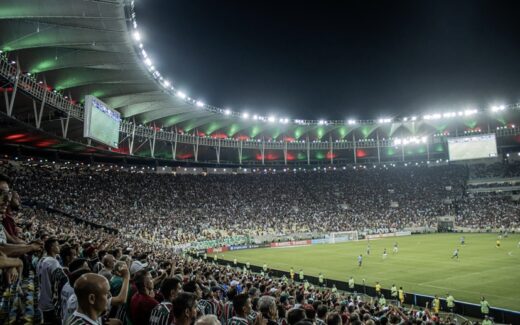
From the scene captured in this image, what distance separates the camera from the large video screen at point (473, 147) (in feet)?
209

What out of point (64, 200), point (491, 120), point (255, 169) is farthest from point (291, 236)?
point (491, 120)

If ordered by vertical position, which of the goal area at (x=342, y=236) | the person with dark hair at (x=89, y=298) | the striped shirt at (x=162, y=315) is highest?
the person with dark hair at (x=89, y=298)

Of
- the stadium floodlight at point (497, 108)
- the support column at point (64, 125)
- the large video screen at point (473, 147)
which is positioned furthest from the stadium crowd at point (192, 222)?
the stadium floodlight at point (497, 108)

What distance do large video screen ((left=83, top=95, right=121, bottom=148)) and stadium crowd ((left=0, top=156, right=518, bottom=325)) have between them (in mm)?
6937

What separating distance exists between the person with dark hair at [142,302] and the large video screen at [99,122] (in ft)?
84.7

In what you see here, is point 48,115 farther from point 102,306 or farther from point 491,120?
point 491,120

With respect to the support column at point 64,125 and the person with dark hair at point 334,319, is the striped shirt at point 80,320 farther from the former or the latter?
the support column at point 64,125

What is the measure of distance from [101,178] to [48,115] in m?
20.2

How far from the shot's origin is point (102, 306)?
11.4 ft

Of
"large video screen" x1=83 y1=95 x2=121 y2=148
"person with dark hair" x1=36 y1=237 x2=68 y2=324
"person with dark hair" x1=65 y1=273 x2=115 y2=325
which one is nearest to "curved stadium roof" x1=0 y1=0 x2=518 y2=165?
"large video screen" x1=83 y1=95 x2=121 y2=148

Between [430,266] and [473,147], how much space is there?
39.9 metres

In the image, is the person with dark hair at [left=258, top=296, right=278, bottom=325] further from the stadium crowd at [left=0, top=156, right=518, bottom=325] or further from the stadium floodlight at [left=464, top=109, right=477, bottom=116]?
the stadium floodlight at [left=464, top=109, right=477, bottom=116]

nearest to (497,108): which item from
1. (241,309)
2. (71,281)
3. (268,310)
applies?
(268,310)

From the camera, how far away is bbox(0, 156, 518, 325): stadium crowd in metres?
5.48
